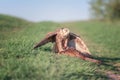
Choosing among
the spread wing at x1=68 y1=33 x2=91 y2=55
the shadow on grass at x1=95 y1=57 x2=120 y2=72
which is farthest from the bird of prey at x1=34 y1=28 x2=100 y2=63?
the shadow on grass at x1=95 y1=57 x2=120 y2=72

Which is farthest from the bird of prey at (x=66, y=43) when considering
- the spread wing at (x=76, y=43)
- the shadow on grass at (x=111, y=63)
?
the shadow on grass at (x=111, y=63)

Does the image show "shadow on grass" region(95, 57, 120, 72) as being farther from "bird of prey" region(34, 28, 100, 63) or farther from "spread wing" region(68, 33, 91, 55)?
"spread wing" region(68, 33, 91, 55)

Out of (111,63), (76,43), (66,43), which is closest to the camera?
(66,43)

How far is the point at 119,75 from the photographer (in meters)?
8.74

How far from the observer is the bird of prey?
948cm

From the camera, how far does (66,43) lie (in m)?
9.79

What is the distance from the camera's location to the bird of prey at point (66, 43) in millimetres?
9484

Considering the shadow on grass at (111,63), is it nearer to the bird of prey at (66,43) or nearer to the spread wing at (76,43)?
the bird of prey at (66,43)

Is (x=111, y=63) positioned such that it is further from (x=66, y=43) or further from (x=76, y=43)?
(x=66, y=43)

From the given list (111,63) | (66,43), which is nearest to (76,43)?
(66,43)

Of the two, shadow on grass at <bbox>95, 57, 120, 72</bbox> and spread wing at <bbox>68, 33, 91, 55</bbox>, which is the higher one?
spread wing at <bbox>68, 33, 91, 55</bbox>

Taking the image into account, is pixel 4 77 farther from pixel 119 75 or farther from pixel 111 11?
pixel 111 11

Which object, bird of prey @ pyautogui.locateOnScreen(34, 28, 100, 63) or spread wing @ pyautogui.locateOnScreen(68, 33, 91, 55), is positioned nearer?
bird of prey @ pyautogui.locateOnScreen(34, 28, 100, 63)

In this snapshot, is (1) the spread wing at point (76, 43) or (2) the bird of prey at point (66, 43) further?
(1) the spread wing at point (76, 43)
